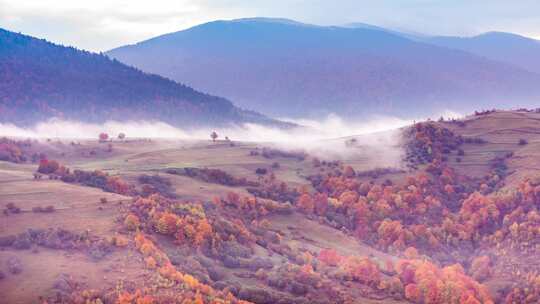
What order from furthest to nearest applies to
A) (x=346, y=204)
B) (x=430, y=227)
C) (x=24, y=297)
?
(x=346, y=204)
(x=430, y=227)
(x=24, y=297)

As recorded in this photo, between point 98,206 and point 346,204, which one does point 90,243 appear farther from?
point 346,204

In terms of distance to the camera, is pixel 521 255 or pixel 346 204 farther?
pixel 346 204

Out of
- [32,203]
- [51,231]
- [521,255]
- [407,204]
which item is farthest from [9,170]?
[521,255]

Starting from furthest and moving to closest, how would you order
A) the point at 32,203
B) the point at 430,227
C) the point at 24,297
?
the point at 430,227 → the point at 32,203 → the point at 24,297

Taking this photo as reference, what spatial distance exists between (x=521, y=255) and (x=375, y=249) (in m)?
34.2

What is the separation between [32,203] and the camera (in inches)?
5148

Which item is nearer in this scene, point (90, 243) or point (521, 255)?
point (90, 243)

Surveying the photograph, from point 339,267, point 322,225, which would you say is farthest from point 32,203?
point 322,225

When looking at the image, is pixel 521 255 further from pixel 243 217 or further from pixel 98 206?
pixel 98 206

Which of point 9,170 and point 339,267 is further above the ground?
point 9,170

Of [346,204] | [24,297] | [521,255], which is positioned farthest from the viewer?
[346,204]

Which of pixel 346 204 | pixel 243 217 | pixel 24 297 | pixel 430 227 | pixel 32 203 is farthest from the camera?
pixel 346 204

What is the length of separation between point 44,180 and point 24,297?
76.2 m

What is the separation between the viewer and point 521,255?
157 metres
